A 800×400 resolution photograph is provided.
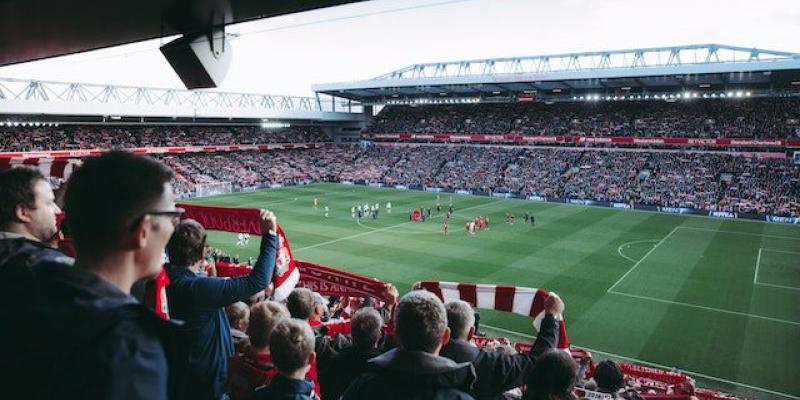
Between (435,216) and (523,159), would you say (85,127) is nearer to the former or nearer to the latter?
(435,216)

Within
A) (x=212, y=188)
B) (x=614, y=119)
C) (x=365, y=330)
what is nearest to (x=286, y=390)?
(x=365, y=330)

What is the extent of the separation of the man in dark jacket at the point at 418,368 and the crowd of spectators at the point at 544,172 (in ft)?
154

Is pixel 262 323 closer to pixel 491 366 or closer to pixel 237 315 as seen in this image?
pixel 491 366

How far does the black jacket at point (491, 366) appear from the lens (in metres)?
3.89

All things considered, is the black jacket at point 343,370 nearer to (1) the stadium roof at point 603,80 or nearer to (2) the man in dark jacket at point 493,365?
(2) the man in dark jacket at point 493,365

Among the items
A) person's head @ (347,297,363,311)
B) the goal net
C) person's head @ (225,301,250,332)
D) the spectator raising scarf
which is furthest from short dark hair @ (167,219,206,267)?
the goal net

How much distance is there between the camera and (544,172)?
5656cm

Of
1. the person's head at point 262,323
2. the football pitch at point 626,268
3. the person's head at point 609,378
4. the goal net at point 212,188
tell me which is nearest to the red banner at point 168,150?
the goal net at point 212,188

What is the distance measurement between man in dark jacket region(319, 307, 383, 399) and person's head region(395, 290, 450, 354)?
1.37 metres

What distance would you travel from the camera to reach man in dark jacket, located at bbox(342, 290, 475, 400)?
112 inches

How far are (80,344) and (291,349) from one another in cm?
172

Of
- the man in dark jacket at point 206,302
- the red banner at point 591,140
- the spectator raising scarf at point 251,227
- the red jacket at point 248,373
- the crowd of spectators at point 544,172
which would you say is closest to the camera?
the red jacket at point 248,373

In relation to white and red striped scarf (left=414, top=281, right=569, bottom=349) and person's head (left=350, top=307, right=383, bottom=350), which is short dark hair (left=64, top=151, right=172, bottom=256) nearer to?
person's head (left=350, top=307, right=383, bottom=350)

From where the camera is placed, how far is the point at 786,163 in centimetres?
4731
